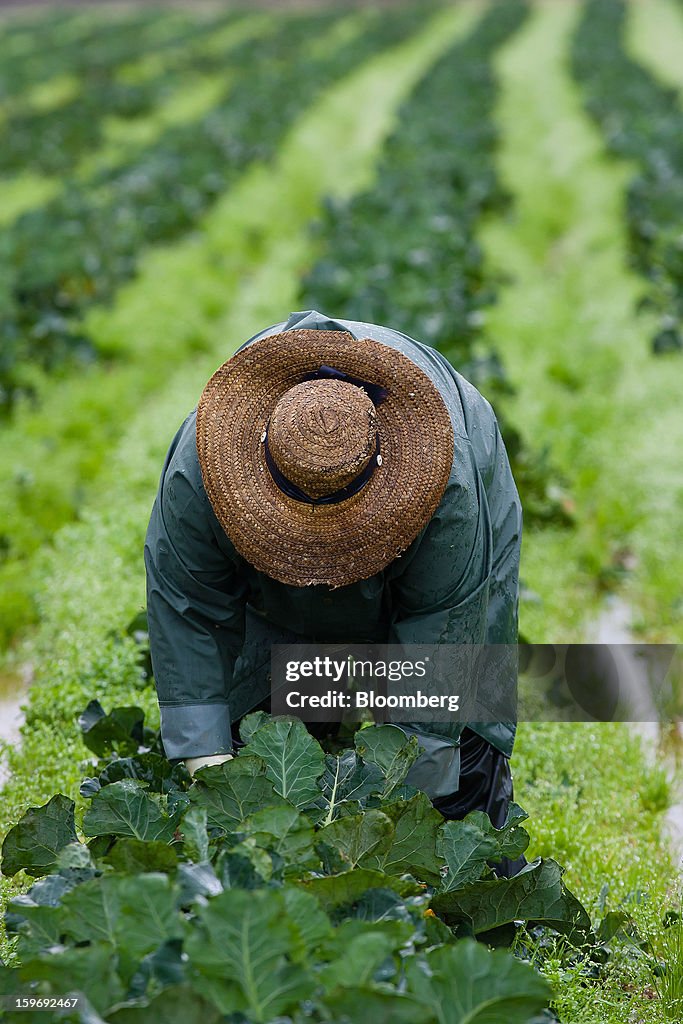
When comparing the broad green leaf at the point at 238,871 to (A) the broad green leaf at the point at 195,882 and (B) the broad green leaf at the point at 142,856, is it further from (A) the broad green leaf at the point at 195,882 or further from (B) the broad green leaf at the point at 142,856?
(B) the broad green leaf at the point at 142,856

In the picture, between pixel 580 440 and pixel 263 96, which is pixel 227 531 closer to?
pixel 580 440

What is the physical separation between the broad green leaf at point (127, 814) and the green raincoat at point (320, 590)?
0.73 ft

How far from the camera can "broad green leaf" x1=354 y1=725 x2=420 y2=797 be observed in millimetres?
2375

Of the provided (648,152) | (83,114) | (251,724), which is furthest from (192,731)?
(83,114)

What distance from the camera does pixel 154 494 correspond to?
17.1 ft

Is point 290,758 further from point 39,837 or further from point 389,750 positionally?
point 39,837

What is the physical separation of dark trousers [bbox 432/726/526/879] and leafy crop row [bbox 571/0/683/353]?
4705mm

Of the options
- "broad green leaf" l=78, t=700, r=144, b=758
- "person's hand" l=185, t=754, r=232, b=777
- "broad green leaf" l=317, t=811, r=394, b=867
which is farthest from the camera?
"broad green leaf" l=78, t=700, r=144, b=758

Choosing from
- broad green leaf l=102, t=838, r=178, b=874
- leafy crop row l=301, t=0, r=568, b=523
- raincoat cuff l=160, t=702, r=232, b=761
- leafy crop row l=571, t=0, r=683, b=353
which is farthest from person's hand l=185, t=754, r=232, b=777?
leafy crop row l=571, t=0, r=683, b=353

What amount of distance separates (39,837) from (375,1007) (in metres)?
0.93

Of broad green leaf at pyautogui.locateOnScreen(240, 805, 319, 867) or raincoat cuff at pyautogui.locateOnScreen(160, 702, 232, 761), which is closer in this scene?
broad green leaf at pyautogui.locateOnScreen(240, 805, 319, 867)

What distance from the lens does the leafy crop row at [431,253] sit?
603 centimetres

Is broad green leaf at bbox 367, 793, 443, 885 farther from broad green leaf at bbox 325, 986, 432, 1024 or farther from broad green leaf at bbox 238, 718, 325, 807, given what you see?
broad green leaf at bbox 325, 986, 432, 1024

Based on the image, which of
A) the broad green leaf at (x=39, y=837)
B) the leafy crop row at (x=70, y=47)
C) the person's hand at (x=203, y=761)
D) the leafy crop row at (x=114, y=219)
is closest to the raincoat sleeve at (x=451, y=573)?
the person's hand at (x=203, y=761)
